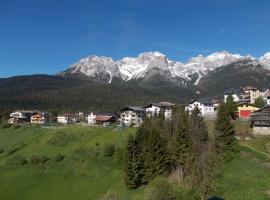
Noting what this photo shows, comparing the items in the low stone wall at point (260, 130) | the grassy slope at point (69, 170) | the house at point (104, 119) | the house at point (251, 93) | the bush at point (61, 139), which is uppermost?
the house at point (251, 93)

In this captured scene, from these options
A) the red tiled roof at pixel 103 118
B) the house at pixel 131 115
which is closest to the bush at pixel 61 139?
the house at pixel 131 115

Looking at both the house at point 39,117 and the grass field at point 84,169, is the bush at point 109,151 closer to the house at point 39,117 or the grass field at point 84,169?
the grass field at point 84,169

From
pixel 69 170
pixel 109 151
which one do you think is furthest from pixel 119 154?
pixel 69 170

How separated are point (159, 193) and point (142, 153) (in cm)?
2544

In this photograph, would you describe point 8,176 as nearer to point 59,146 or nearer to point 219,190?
point 59,146

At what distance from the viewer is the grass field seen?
205 feet

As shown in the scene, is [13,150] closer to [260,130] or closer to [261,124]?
[260,130]

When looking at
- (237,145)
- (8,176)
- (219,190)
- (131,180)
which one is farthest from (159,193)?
(8,176)

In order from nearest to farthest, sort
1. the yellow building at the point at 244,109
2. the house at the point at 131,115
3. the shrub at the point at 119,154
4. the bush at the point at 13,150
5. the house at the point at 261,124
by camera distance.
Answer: the shrub at the point at 119,154
the house at the point at 261,124
the bush at the point at 13,150
the yellow building at the point at 244,109
the house at the point at 131,115

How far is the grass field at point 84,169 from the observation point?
205 ft

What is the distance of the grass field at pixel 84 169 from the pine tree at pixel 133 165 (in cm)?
175

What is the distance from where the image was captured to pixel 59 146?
10388 cm

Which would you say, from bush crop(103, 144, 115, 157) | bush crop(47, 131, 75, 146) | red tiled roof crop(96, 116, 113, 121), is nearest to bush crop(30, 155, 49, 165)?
bush crop(47, 131, 75, 146)

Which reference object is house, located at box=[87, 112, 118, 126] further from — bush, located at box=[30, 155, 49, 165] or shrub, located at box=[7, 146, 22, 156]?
bush, located at box=[30, 155, 49, 165]
